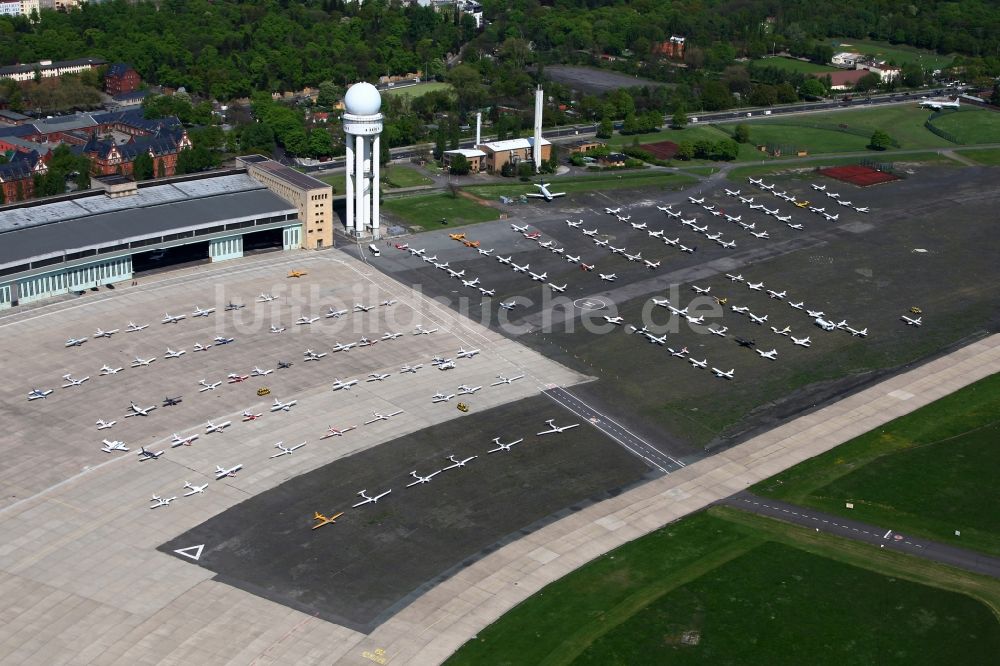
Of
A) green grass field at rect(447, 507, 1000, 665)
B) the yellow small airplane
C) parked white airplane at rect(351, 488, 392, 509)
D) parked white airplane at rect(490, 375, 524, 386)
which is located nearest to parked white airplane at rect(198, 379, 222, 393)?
parked white airplane at rect(351, 488, 392, 509)

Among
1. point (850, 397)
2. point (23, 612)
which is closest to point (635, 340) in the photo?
point (850, 397)

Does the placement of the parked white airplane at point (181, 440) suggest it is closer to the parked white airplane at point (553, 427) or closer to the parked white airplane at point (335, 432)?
the parked white airplane at point (335, 432)

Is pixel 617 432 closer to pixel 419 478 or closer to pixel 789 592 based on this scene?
pixel 419 478

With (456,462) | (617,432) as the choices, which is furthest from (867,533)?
(456,462)

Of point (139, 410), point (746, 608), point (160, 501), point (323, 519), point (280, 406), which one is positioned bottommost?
point (746, 608)

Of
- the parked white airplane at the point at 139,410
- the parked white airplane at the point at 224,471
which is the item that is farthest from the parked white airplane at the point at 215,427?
the parked white airplane at the point at 224,471

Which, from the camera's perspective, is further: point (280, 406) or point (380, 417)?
point (280, 406)

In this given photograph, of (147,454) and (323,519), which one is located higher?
(147,454)

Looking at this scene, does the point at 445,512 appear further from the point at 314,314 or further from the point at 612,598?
the point at 314,314
